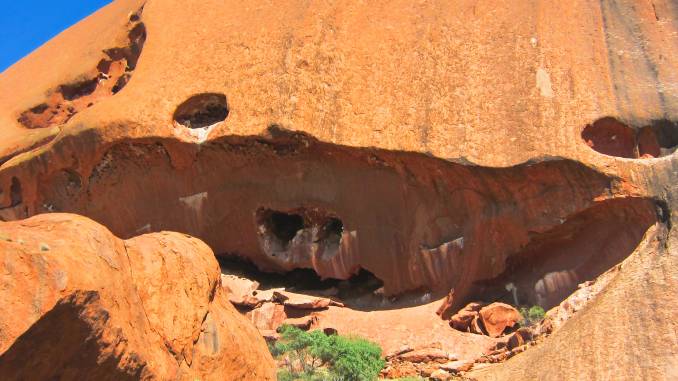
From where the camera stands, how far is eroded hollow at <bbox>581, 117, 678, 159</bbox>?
13.0 metres

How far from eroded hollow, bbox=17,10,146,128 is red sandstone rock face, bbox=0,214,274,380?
10.2 meters

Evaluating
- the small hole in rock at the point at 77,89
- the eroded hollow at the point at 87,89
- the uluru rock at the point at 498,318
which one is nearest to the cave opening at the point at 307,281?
the uluru rock at the point at 498,318

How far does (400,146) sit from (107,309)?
8.32 m

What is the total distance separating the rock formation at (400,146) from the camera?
13.1m

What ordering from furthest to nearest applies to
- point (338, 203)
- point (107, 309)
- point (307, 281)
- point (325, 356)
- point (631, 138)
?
point (307, 281)
point (338, 203)
point (631, 138)
point (325, 356)
point (107, 309)

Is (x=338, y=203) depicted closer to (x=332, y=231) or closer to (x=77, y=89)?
(x=332, y=231)

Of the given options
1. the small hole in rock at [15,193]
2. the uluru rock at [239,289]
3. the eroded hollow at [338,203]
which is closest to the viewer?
the eroded hollow at [338,203]

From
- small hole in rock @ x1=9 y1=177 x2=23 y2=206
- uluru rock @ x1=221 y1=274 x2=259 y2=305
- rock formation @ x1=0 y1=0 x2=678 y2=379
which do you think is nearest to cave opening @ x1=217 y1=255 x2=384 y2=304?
rock formation @ x1=0 y1=0 x2=678 y2=379

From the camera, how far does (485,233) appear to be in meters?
13.7

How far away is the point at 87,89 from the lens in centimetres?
1817

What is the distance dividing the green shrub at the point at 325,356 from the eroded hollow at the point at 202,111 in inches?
162

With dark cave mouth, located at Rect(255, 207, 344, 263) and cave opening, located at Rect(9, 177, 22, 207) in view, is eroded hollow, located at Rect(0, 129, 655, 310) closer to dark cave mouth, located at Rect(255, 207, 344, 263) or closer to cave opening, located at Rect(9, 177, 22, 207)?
dark cave mouth, located at Rect(255, 207, 344, 263)

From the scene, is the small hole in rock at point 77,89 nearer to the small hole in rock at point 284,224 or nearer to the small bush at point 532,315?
the small hole in rock at point 284,224

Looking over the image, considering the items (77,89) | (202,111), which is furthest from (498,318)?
(77,89)
